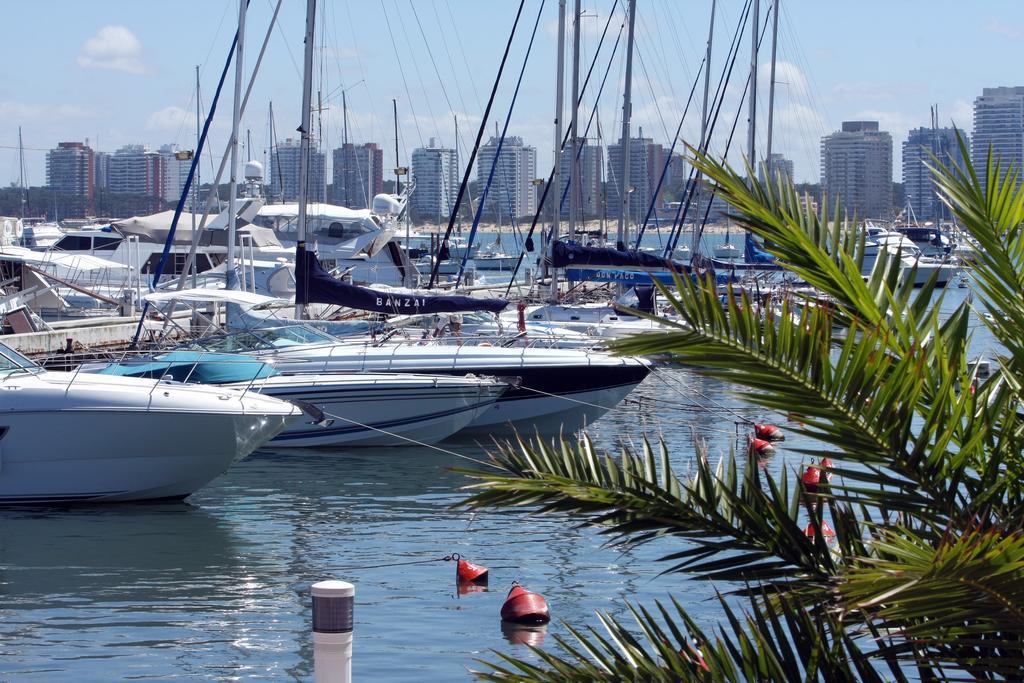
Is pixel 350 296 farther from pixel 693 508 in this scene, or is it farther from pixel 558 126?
pixel 693 508

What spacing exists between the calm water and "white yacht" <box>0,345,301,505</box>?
0.37 metres

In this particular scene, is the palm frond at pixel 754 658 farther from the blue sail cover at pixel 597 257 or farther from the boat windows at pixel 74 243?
the boat windows at pixel 74 243

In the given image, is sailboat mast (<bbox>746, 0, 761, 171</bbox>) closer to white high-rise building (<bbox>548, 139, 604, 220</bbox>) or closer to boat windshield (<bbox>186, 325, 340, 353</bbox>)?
white high-rise building (<bbox>548, 139, 604, 220</bbox>)

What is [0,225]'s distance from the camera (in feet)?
156

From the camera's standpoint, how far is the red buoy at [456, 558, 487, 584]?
1260 centimetres

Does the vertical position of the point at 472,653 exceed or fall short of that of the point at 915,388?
it falls short

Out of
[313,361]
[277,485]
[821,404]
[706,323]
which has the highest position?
[706,323]

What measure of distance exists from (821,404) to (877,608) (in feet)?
2.30

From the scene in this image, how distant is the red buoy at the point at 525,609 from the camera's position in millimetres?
11305

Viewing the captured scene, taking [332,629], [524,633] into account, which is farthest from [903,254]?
[332,629]

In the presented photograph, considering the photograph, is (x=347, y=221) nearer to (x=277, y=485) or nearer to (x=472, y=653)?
(x=277, y=485)

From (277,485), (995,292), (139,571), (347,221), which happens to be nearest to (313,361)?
(277,485)

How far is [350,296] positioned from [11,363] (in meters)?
7.45

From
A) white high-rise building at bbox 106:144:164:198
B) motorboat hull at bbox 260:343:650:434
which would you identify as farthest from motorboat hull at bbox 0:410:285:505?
white high-rise building at bbox 106:144:164:198
